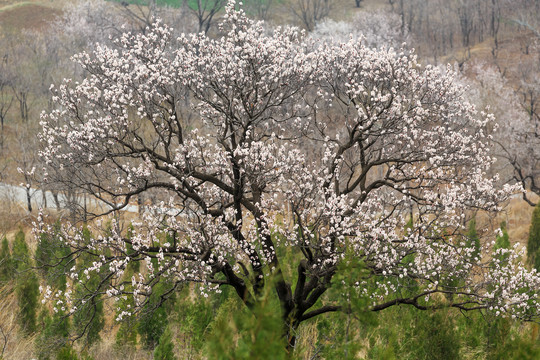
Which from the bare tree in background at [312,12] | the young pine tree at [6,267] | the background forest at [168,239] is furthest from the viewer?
the bare tree in background at [312,12]

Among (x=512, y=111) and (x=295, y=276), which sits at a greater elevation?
(x=512, y=111)

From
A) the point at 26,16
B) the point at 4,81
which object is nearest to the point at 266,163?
the point at 4,81

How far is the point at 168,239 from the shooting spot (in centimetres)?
1395

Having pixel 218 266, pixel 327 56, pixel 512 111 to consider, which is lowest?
pixel 218 266

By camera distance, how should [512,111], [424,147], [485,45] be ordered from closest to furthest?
[424,147] → [512,111] → [485,45]

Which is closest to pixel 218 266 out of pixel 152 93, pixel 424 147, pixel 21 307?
pixel 152 93

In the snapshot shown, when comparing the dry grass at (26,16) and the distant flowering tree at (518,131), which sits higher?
the dry grass at (26,16)

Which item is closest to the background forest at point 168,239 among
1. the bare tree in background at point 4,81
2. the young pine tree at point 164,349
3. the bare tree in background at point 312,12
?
the young pine tree at point 164,349

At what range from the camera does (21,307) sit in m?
10.0

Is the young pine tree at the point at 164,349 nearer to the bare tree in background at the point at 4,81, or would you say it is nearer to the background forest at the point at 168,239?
the background forest at the point at 168,239

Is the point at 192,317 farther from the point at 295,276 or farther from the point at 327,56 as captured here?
the point at 327,56

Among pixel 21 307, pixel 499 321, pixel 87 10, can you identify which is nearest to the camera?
pixel 499 321

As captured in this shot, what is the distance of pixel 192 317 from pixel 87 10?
47059 millimetres

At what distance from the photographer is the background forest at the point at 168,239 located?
253 inches
